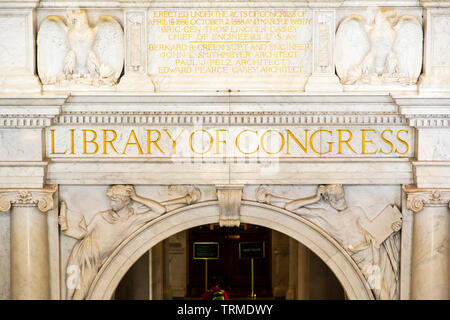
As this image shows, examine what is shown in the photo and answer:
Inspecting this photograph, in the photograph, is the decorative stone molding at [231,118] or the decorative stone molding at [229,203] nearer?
the decorative stone molding at [231,118]

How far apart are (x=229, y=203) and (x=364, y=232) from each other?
1.83 metres

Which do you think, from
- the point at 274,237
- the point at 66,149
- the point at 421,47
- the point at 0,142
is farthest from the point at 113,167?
the point at 274,237

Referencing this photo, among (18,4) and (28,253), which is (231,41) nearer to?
(18,4)

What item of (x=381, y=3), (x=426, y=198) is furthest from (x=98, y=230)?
(x=381, y=3)

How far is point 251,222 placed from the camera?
10.2 m

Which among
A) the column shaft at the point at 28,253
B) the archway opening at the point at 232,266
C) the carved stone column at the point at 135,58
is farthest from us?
the archway opening at the point at 232,266

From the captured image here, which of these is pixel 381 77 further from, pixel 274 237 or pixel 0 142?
pixel 274 237

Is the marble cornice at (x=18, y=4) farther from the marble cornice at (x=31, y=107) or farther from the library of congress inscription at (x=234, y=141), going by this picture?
the library of congress inscription at (x=234, y=141)

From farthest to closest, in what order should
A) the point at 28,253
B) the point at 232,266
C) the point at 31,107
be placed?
the point at 232,266 < the point at 28,253 < the point at 31,107

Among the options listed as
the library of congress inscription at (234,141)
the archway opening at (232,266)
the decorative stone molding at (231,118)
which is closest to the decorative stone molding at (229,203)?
the library of congress inscription at (234,141)

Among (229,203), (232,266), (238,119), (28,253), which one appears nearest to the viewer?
(238,119)

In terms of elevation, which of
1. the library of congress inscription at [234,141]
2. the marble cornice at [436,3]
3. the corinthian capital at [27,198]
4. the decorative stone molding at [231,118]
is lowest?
the corinthian capital at [27,198]

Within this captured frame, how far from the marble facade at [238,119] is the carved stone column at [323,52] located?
3 cm

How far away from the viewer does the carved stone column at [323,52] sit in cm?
974
